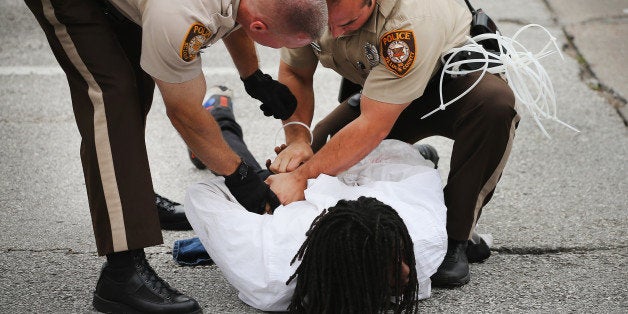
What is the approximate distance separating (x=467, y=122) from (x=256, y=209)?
2.56ft

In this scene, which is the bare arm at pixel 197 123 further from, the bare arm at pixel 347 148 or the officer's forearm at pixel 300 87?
the officer's forearm at pixel 300 87

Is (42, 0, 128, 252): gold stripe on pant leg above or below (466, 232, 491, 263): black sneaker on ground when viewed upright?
above

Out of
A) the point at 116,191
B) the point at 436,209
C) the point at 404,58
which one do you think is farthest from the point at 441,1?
the point at 116,191

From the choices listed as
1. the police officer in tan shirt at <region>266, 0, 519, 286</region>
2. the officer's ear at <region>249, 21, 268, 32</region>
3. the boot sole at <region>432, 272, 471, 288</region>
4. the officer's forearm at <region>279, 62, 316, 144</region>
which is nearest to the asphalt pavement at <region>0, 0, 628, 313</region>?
the boot sole at <region>432, 272, 471, 288</region>

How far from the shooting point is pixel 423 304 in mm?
2730

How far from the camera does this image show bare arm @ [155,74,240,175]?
248cm

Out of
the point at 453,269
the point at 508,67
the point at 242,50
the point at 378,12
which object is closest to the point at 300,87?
the point at 242,50

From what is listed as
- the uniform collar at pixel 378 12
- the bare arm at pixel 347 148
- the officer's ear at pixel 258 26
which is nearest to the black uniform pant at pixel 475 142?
the bare arm at pixel 347 148

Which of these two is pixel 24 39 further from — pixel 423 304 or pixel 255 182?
pixel 423 304

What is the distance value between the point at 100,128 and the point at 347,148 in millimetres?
828

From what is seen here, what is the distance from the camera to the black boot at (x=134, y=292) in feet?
8.46

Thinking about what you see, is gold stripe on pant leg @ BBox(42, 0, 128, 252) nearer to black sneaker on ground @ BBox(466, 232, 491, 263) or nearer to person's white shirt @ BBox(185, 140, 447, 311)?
person's white shirt @ BBox(185, 140, 447, 311)

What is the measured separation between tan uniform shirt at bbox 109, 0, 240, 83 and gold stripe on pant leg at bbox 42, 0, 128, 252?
0.60 feet

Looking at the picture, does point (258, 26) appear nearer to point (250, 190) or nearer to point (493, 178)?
point (250, 190)
